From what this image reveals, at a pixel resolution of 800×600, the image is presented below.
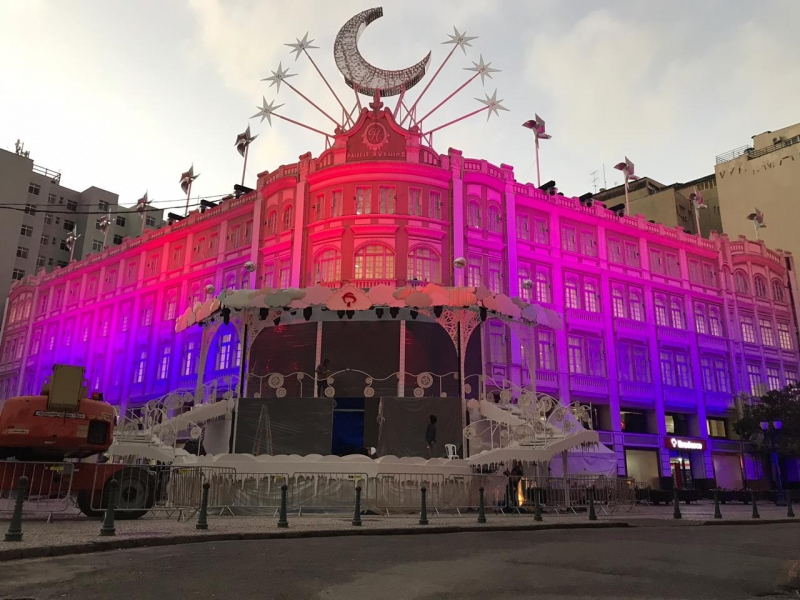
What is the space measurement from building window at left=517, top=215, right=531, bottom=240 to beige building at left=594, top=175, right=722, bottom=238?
61.7 feet

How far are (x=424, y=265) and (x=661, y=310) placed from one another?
1728cm

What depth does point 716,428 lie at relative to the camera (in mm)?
41062

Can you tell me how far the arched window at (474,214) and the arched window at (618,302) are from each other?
10.3 m

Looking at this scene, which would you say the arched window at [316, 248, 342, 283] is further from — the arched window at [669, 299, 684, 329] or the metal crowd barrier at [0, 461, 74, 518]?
the arched window at [669, 299, 684, 329]

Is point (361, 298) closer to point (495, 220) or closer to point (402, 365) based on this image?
point (402, 365)

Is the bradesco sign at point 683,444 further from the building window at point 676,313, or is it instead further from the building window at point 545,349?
the building window at point 545,349

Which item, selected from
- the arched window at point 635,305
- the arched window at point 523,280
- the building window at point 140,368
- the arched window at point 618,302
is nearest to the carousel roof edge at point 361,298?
the arched window at point 523,280

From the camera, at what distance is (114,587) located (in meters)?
6.90

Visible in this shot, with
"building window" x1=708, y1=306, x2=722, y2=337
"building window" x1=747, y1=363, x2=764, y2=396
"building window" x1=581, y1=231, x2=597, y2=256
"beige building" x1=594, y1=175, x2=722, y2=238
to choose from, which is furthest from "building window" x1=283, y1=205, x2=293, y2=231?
"building window" x1=747, y1=363, x2=764, y2=396

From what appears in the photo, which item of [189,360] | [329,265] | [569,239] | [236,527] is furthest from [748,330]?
[236,527]

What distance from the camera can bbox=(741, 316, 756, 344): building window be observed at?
43.9 metres

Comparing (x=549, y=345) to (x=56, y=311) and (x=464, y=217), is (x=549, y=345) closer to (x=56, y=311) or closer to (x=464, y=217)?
(x=464, y=217)

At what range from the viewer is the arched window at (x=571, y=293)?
1462 inches

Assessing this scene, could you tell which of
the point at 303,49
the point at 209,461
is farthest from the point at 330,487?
the point at 303,49
